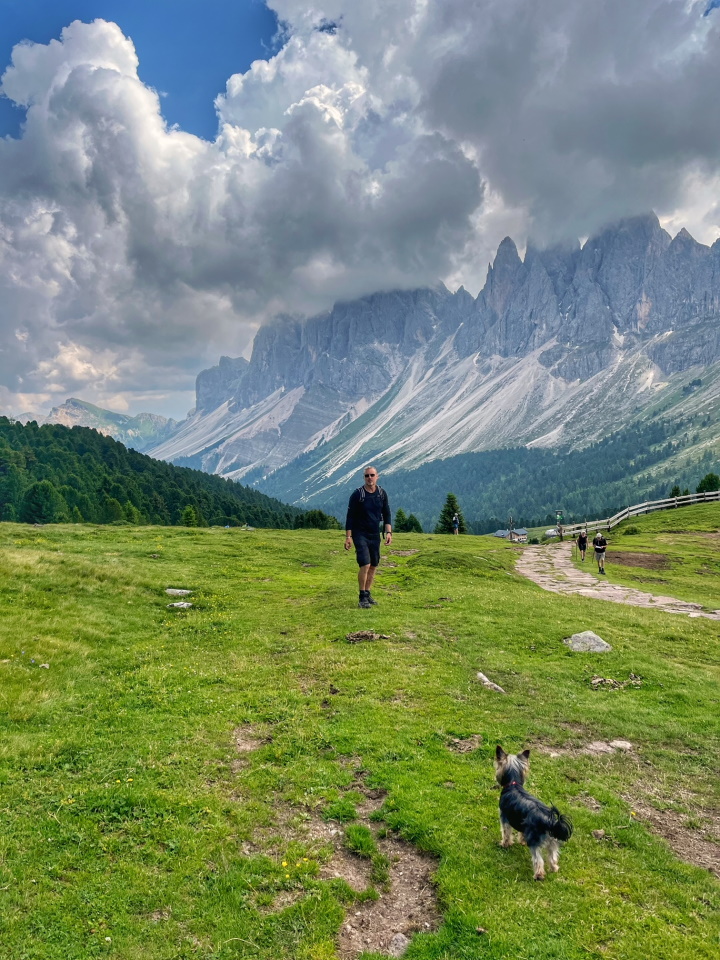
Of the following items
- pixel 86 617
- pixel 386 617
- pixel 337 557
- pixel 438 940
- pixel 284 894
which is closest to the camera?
pixel 438 940

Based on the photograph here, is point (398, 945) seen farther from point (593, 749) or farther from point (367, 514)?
point (367, 514)

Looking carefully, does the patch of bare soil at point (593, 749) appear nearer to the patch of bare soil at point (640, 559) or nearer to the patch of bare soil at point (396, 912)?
the patch of bare soil at point (396, 912)

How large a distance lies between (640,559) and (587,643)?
33.3 metres

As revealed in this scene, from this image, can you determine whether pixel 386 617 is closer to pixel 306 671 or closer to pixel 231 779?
pixel 306 671

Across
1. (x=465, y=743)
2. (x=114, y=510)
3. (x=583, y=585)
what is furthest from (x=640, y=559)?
(x=114, y=510)

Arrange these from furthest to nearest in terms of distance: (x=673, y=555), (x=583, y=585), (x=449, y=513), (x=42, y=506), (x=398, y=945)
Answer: (x=42, y=506)
(x=449, y=513)
(x=673, y=555)
(x=583, y=585)
(x=398, y=945)

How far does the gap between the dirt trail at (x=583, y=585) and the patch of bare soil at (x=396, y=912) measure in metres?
24.4

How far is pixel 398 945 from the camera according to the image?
6871mm

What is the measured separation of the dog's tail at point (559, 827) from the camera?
7.92 meters

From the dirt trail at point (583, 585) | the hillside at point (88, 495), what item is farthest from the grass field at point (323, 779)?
the hillside at point (88, 495)

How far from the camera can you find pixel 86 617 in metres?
19.1

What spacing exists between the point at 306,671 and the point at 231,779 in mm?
5971

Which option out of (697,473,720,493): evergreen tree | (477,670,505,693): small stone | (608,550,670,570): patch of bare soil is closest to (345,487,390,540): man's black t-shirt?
(477,670,505,693): small stone

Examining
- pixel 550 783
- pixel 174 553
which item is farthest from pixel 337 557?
pixel 550 783
